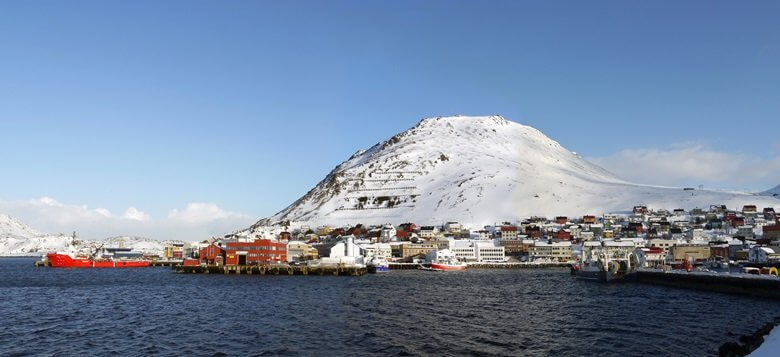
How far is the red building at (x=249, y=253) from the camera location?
436 ft

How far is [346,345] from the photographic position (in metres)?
33.9

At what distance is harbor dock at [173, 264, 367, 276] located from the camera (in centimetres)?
11988

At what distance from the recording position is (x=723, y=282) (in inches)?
2906

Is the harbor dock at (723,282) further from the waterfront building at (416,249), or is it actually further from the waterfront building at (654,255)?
the waterfront building at (416,249)

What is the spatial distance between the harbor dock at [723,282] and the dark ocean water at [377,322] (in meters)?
2.90

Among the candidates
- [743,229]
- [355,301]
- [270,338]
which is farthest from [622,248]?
[270,338]

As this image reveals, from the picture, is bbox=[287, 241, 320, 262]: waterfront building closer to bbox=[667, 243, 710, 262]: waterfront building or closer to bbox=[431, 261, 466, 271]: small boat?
bbox=[431, 261, 466, 271]: small boat

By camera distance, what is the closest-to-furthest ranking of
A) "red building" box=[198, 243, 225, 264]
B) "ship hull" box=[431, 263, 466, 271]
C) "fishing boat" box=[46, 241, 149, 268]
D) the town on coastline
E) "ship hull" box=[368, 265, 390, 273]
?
1. "ship hull" box=[368, 265, 390, 273]
2. the town on coastline
3. "red building" box=[198, 243, 225, 264]
4. "ship hull" box=[431, 263, 466, 271]
5. "fishing boat" box=[46, 241, 149, 268]

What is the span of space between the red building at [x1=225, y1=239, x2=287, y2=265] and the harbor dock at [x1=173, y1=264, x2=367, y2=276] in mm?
5067

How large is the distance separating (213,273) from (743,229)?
552ft

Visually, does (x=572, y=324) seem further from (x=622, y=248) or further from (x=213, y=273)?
(x=622, y=248)

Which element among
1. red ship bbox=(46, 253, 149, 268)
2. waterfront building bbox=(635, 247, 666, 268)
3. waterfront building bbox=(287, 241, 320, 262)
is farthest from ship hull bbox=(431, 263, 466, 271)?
red ship bbox=(46, 253, 149, 268)

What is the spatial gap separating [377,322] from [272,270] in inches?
3371

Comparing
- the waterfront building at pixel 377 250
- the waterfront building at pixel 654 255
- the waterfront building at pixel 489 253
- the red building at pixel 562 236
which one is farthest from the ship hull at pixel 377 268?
the red building at pixel 562 236
